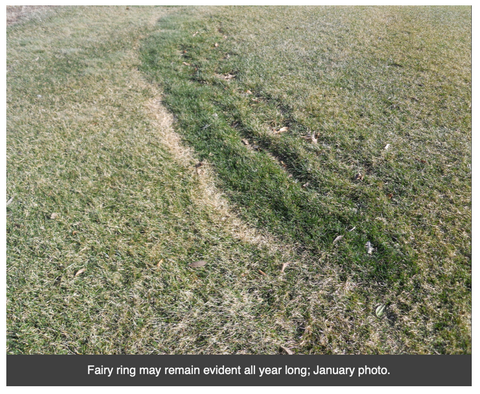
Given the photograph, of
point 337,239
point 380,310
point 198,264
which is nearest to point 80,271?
point 198,264

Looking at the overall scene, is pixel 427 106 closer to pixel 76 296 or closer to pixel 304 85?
pixel 304 85

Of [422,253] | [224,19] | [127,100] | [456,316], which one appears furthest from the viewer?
[224,19]

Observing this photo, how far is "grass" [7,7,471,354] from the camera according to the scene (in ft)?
8.27

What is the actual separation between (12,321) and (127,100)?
3.29m

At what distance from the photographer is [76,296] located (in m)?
2.70

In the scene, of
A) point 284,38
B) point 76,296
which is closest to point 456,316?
point 76,296

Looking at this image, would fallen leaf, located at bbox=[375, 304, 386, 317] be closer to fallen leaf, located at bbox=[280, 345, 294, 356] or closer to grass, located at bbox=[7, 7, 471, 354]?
Answer: grass, located at bbox=[7, 7, 471, 354]

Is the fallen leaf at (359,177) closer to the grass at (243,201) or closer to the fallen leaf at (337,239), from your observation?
the grass at (243,201)

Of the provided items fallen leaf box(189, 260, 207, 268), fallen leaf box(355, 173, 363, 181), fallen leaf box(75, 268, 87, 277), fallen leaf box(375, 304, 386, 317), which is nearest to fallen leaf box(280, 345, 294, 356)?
fallen leaf box(375, 304, 386, 317)
